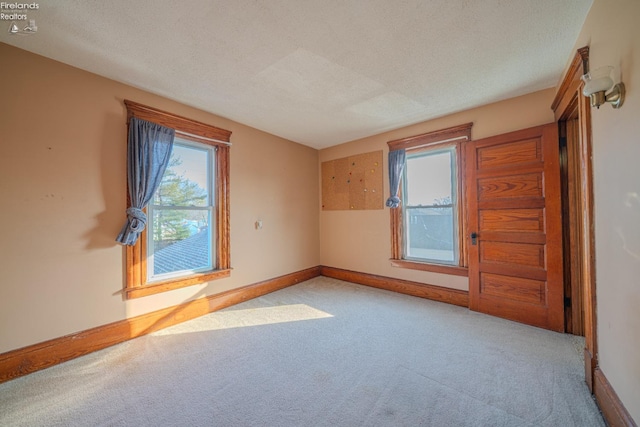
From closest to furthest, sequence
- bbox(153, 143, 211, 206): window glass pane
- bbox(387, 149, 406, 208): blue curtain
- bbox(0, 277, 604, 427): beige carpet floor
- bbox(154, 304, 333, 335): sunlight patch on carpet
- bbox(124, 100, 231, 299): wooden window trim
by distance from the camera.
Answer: bbox(0, 277, 604, 427): beige carpet floor → bbox(124, 100, 231, 299): wooden window trim → bbox(154, 304, 333, 335): sunlight patch on carpet → bbox(153, 143, 211, 206): window glass pane → bbox(387, 149, 406, 208): blue curtain

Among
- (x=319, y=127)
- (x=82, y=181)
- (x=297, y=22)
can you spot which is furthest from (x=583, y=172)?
(x=82, y=181)

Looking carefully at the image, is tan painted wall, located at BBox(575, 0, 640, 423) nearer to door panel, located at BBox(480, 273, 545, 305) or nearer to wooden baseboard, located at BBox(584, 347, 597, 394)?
wooden baseboard, located at BBox(584, 347, 597, 394)

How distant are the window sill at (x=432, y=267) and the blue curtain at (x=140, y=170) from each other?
11.3 feet

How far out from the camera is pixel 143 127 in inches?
103

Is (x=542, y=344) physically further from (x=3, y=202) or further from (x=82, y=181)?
(x=3, y=202)

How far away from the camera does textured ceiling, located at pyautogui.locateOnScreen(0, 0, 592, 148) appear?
1669mm

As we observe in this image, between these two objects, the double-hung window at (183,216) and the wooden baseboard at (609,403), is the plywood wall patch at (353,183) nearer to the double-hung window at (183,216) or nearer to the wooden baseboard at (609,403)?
the double-hung window at (183,216)

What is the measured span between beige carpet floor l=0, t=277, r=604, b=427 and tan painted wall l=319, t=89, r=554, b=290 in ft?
4.18

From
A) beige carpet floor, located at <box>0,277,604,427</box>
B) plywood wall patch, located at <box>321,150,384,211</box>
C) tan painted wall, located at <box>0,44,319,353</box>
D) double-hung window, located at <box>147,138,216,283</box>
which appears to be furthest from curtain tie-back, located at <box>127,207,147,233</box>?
plywood wall patch, located at <box>321,150,384,211</box>

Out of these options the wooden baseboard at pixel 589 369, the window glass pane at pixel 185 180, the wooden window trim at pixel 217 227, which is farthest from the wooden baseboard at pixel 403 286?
the window glass pane at pixel 185 180

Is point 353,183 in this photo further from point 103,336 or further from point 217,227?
point 103,336

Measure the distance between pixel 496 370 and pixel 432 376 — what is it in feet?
1.76

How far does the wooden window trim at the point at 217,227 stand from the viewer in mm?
2582

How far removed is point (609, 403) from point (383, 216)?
2972mm
